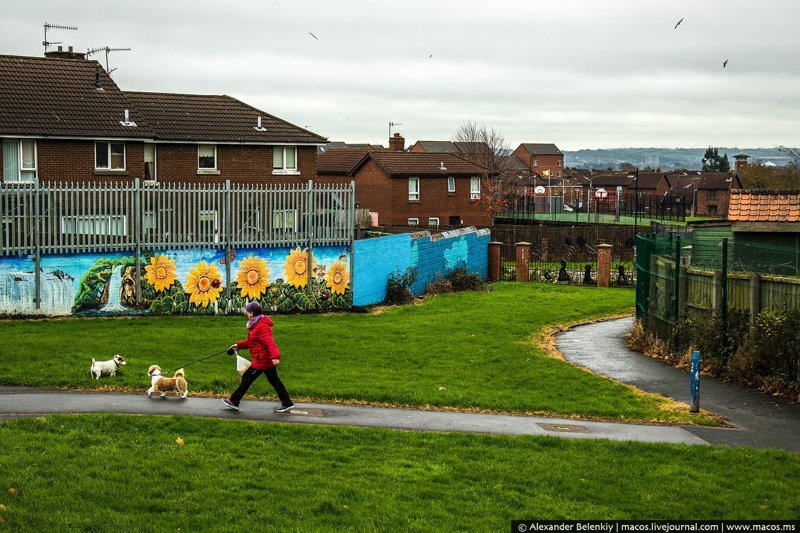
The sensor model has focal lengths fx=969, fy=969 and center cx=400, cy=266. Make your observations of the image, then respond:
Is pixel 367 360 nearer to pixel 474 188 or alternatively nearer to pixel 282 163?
pixel 282 163

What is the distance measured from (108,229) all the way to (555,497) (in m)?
15.7

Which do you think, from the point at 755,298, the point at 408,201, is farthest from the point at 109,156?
the point at 408,201

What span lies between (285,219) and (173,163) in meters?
15.9

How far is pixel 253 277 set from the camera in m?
24.7

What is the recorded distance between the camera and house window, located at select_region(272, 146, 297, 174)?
139 feet

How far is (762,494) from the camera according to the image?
9859 millimetres

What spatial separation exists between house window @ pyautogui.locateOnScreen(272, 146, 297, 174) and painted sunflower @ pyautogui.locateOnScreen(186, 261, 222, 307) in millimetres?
18880

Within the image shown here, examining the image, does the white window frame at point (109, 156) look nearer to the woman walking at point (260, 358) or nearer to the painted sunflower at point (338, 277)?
the painted sunflower at point (338, 277)

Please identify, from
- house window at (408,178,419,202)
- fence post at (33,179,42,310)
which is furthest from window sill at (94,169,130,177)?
house window at (408,178,419,202)

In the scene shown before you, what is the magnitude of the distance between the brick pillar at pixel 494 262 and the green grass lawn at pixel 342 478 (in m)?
25.8

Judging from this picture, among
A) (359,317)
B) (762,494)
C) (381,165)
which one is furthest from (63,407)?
(381,165)

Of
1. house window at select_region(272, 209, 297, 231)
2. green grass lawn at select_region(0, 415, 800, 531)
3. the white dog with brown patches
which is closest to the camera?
green grass lawn at select_region(0, 415, 800, 531)

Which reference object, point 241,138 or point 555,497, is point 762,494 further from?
point 241,138

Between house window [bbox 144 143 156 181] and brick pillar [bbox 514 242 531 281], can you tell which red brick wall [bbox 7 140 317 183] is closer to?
house window [bbox 144 143 156 181]
